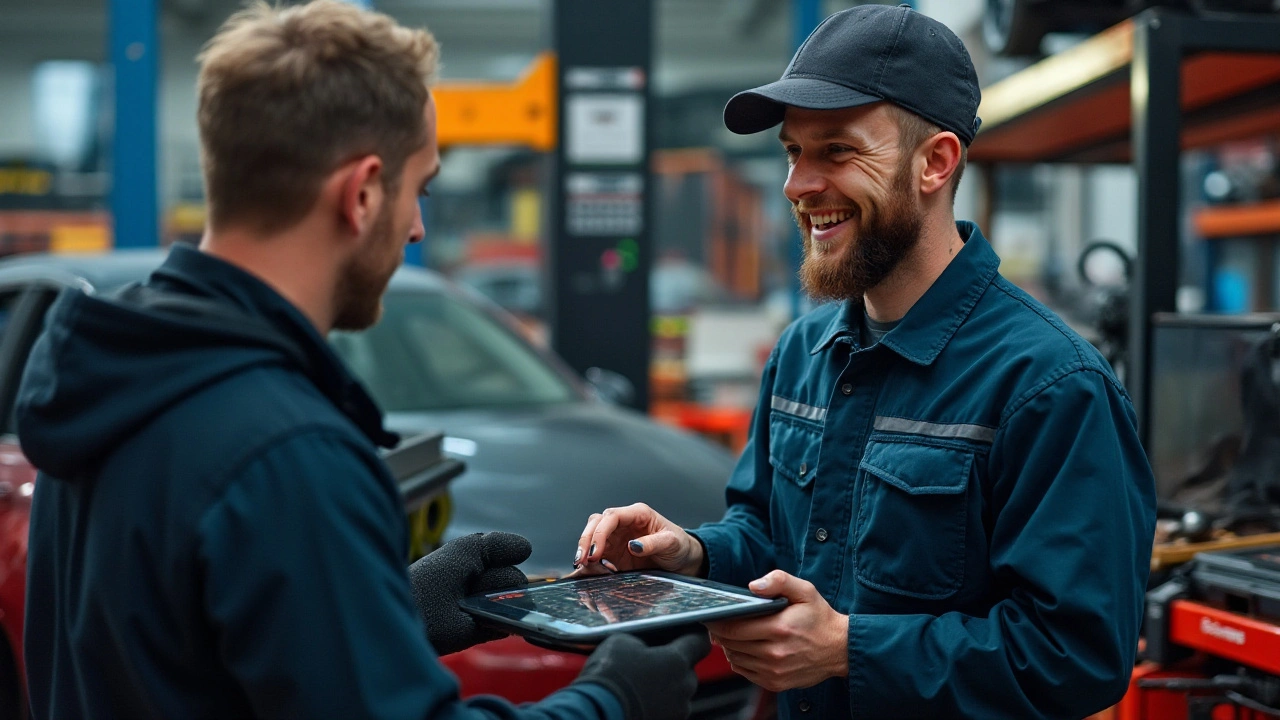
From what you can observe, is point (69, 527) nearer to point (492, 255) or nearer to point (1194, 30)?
point (1194, 30)

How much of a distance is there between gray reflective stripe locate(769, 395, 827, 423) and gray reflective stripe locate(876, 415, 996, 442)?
124 mm

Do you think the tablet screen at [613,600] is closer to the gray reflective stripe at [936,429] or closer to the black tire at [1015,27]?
the gray reflective stripe at [936,429]

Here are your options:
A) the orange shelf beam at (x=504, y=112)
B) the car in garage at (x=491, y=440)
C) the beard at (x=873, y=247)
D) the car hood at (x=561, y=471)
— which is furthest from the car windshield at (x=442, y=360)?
the beard at (x=873, y=247)

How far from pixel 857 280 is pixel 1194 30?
125 centimetres

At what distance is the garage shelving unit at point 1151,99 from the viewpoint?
2.47m

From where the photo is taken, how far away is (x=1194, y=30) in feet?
8.11

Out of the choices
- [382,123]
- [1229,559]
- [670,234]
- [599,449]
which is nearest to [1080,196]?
[670,234]

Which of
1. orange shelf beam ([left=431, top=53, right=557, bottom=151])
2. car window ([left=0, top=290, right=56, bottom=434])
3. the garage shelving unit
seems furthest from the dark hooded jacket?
orange shelf beam ([left=431, top=53, right=557, bottom=151])

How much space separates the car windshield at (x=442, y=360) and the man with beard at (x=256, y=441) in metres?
2.76

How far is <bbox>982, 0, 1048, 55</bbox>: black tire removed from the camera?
3135 millimetres

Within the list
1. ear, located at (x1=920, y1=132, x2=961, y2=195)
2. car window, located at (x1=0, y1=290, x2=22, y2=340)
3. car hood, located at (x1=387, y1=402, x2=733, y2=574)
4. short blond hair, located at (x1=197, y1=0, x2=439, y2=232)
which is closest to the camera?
short blond hair, located at (x1=197, y1=0, x2=439, y2=232)

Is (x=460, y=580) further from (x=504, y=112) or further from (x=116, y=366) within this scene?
(x=504, y=112)

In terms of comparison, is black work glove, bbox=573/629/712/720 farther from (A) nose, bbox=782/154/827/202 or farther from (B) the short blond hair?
(A) nose, bbox=782/154/827/202

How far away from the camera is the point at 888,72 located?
5.38 ft
